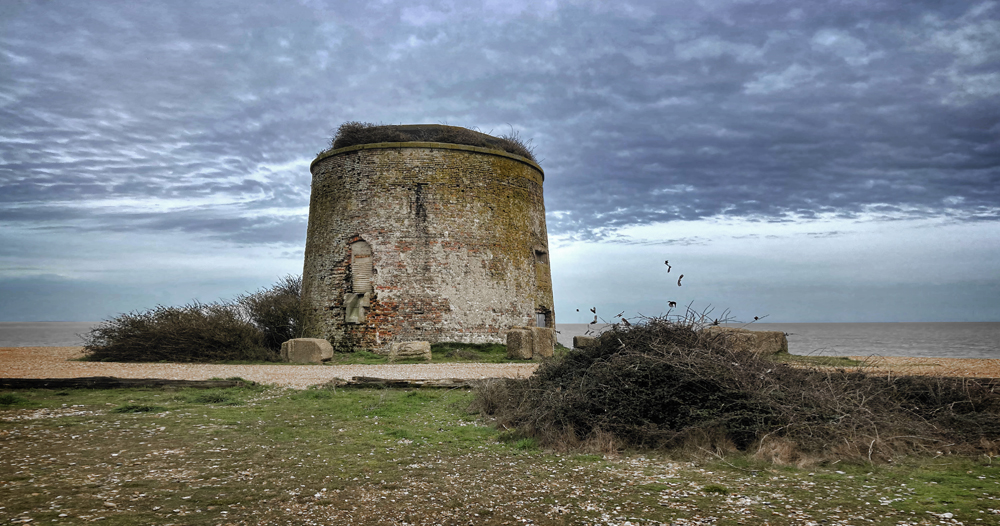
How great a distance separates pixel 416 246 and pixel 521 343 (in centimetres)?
411

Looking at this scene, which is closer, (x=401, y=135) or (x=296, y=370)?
(x=296, y=370)

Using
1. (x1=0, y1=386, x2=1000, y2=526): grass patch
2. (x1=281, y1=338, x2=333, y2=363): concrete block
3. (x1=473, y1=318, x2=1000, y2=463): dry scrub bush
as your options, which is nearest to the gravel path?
(x1=281, y1=338, x2=333, y2=363): concrete block

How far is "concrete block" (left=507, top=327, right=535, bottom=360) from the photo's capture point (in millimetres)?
14734

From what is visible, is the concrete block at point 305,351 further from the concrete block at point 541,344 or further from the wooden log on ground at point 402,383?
the concrete block at point 541,344

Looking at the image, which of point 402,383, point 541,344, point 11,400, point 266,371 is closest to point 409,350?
point 541,344

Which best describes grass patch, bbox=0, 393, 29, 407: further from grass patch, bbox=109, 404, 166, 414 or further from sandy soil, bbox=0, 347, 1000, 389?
sandy soil, bbox=0, 347, 1000, 389

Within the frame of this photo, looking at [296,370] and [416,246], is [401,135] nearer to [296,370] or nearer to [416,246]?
[416,246]

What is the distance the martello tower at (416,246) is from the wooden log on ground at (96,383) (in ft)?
21.7

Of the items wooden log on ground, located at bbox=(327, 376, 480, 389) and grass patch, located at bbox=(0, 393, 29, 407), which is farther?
wooden log on ground, located at bbox=(327, 376, 480, 389)

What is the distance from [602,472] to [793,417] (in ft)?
6.54

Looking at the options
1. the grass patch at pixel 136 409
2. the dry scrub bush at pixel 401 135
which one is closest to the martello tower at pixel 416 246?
the dry scrub bush at pixel 401 135

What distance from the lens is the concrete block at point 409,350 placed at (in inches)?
567

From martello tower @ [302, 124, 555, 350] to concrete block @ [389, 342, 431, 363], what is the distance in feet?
4.16

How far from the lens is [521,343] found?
48.3ft
